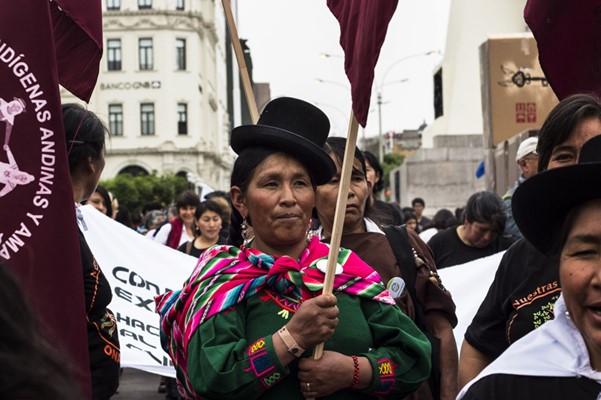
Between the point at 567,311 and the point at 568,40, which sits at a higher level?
the point at 568,40

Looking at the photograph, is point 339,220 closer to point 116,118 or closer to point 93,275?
point 93,275

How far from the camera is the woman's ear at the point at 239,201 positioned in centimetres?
332

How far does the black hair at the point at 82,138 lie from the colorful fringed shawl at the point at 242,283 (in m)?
0.64

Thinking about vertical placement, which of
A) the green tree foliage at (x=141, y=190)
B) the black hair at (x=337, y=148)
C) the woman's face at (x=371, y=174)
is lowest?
the green tree foliage at (x=141, y=190)

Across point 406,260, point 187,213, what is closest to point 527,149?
point 406,260

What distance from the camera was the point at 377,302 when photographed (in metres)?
3.16

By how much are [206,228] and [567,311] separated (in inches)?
261

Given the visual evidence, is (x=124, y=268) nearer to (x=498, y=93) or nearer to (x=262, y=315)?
(x=262, y=315)

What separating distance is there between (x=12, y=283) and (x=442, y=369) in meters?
2.74

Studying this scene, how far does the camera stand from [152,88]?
7194 centimetres

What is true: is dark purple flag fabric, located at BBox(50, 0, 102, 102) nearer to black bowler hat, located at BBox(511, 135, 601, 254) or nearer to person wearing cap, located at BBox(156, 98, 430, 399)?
person wearing cap, located at BBox(156, 98, 430, 399)

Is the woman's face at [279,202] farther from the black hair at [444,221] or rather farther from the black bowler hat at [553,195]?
the black hair at [444,221]

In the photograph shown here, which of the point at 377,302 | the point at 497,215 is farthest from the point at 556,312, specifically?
the point at 497,215

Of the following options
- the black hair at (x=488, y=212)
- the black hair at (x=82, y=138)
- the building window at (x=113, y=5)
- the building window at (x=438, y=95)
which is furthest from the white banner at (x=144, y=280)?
the building window at (x=113, y=5)
